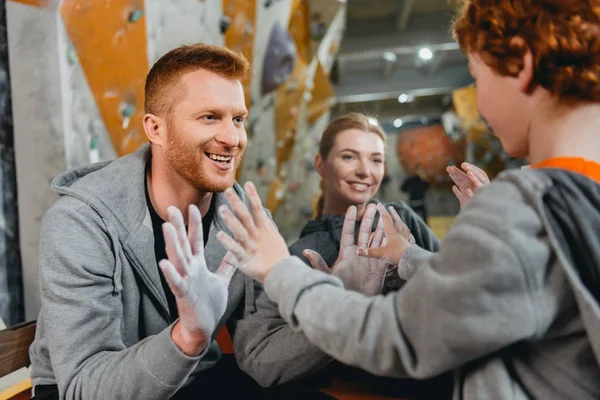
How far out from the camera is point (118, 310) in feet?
3.89

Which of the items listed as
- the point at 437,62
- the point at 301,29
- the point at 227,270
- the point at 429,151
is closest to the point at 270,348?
the point at 227,270

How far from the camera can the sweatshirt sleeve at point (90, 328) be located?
102cm

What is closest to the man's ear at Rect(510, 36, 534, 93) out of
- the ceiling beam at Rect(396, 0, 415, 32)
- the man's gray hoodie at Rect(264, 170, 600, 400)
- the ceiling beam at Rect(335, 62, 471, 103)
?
the man's gray hoodie at Rect(264, 170, 600, 400)

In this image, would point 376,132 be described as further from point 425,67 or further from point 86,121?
point 425,67

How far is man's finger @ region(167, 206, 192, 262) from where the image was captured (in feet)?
3.07

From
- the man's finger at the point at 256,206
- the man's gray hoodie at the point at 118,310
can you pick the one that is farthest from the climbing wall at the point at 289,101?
the man's finger at the point at 256,206

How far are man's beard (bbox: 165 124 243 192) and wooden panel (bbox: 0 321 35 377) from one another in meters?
0.76

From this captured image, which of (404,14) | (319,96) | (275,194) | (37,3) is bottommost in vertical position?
(275,194)

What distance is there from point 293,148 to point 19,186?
424cm

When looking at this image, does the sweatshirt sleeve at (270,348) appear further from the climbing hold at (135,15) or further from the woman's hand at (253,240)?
the climbing hold at (135,15)

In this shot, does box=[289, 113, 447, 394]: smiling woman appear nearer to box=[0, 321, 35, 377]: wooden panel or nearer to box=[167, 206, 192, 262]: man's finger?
box=[167, 206, 192, 262]: man's finger

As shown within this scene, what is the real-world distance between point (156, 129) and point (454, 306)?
112 cm

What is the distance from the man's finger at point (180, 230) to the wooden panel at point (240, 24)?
2.48m

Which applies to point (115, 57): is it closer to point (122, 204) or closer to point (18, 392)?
point (122, 204)
